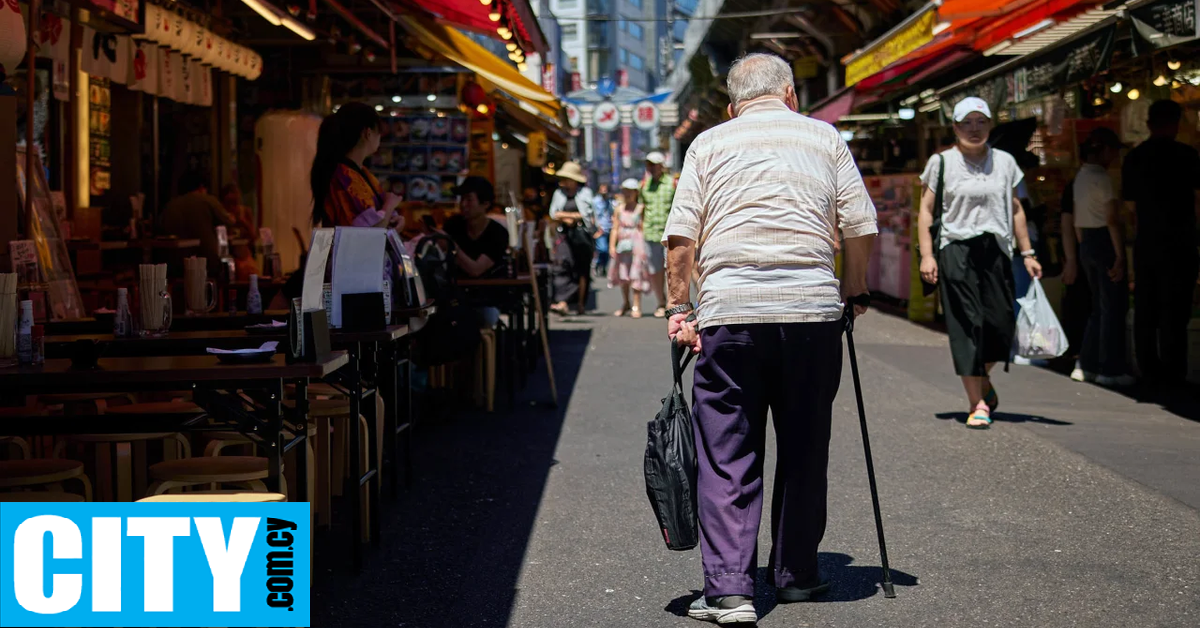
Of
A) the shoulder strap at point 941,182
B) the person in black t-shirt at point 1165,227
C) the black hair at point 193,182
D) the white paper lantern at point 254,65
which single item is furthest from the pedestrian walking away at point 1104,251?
the white paper lantern at point 254,65

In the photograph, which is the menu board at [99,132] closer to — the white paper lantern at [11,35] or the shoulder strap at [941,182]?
the white paper lantern at [11,35]

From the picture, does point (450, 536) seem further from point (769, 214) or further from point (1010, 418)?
point (1010, 418)

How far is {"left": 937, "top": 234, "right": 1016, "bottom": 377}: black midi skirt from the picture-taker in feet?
28.1

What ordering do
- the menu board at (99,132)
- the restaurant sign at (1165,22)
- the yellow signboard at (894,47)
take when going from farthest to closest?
the yellow signboard at (894,47)
the menu board at (99,132)
the restaurant sign at (1165,22)

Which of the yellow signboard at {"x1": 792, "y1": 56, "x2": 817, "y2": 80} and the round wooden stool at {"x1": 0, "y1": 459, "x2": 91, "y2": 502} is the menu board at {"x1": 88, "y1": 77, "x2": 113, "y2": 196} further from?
the yellow signboard at {"x1": 792, "y1": 56, "x2": 817, "y2": 80}

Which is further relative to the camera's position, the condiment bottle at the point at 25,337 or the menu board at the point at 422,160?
the menu board at the point at 422,160

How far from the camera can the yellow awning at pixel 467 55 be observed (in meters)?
13.2

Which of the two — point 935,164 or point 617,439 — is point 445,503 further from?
point 935,164

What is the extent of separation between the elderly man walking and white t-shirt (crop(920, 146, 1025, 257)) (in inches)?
153

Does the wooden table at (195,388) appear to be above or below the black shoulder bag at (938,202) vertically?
below

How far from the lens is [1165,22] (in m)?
9.26

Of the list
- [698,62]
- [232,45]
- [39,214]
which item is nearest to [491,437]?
[39,214]

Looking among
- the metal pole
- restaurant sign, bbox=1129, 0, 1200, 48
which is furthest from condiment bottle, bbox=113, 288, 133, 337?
restaurant sign, bbox=1129, 0, 1200, 48

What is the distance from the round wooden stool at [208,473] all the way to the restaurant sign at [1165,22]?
6.47m
